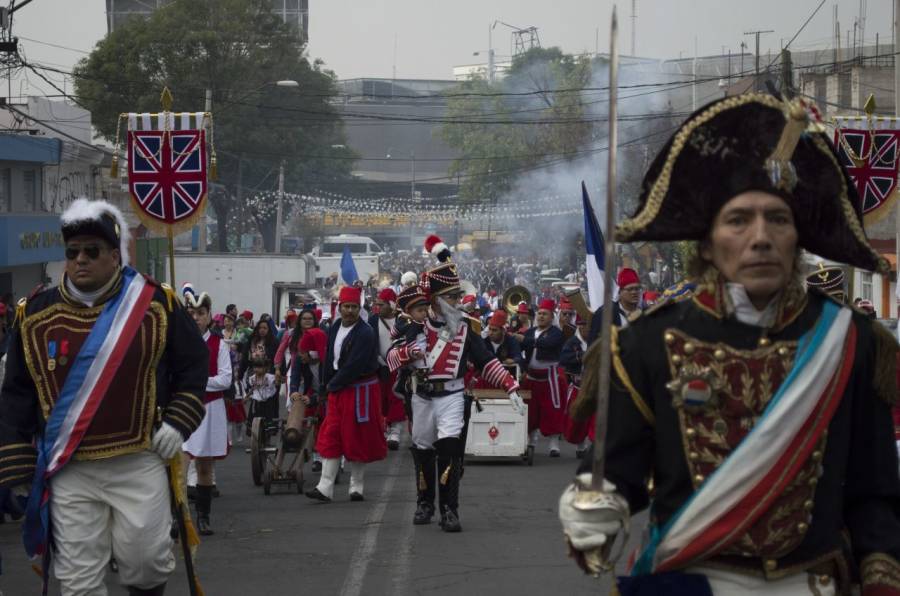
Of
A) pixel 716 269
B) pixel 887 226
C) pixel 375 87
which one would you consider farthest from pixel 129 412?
pixel 375 87

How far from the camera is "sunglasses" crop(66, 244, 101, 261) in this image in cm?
702

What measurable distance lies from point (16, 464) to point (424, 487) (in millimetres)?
5726

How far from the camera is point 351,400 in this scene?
13883mm

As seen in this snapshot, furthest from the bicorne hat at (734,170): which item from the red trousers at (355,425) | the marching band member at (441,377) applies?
the red trousers at (355,425)

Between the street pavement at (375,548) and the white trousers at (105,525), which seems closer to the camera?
the white trousers at (105,525)

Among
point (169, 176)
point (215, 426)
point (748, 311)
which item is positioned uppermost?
point (169, 176)

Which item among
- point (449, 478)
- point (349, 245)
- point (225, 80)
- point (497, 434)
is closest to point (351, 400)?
point (449, 478)

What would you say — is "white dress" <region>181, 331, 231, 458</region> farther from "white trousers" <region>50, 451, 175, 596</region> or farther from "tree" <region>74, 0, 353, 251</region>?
"tree" <region>74, 0, 353, 251</region>

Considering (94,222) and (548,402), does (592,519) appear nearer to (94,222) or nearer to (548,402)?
(94,222)

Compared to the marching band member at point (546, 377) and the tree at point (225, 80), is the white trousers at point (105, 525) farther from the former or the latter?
the tree at point (225, 80)

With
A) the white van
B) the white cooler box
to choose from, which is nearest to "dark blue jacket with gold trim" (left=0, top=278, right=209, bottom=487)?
the white cooler box

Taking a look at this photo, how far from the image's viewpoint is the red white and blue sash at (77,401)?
22.2 ft

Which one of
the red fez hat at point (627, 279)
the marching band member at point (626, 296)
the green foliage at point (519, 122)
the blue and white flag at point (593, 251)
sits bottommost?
the marching band member at point (626, 296)

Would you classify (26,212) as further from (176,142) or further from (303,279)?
(176,142)
